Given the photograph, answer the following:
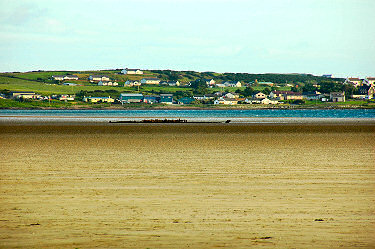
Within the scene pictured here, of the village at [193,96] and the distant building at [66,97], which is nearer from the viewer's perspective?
the distant building at [66,97]

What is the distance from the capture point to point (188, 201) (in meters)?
9.07

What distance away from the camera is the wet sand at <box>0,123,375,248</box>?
266 inches

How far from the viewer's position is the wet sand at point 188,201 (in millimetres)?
6754

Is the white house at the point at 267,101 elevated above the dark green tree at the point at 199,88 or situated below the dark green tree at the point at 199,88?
below

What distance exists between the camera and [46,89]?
15375 cm

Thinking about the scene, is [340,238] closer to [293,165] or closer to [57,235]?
[57,235]

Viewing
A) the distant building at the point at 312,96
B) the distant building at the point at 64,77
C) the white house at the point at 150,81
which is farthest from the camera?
the white house at the point at 150,81

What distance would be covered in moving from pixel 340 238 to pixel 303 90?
173 metres

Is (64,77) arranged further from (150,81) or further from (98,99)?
(98,99)

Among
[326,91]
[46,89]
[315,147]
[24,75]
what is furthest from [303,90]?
[315,147]

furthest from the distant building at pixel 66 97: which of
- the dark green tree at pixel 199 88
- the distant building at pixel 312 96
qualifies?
the distant building at pixel 312 96

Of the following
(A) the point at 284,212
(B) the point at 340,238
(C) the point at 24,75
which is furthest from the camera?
(C) the point at 24,75

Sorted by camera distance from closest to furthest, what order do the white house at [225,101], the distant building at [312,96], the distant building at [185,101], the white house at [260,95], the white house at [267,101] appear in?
the distant building at [185,101], the white house at [225,101], the white house at [267,101], the white house at [260,95], the distant building at [312,96]

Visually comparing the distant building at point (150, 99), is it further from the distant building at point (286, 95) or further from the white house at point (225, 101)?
the distant building at point (286, 95)
